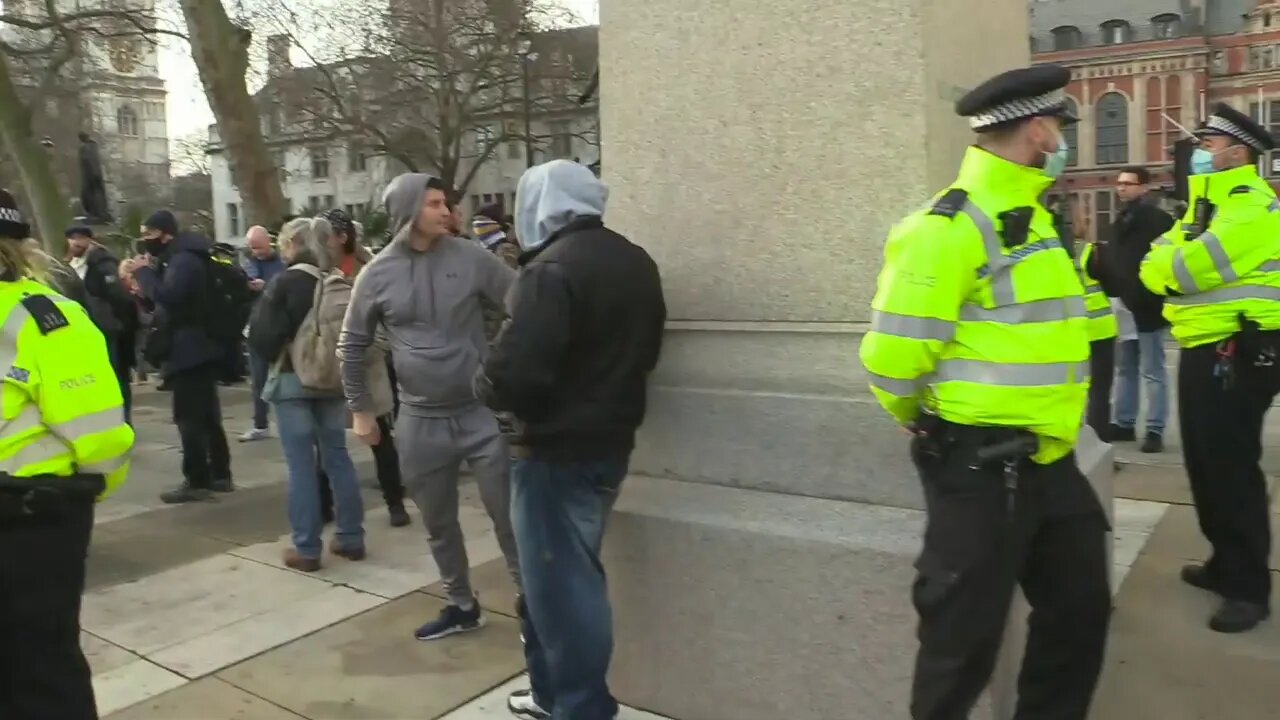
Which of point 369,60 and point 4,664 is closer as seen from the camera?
point 4,664

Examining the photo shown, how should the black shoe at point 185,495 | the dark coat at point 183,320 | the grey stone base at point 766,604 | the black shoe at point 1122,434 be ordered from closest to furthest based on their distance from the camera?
1. the grey stone base at point 766,604
2. the dark coat at point 183,320
3. the black shoe at point 185,495
4. the black shoe at point 1122,434

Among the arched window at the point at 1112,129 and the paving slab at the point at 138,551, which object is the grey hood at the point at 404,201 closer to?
the paving slab at the point at 138,551

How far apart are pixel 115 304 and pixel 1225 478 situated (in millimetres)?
8203

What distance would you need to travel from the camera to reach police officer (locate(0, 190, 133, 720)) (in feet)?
9.30

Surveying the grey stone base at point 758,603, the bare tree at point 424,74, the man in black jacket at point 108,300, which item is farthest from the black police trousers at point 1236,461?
the bare tree at point 424,74

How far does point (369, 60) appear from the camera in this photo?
110 feet

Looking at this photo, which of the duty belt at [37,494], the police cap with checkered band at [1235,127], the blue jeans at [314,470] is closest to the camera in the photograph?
the duty belt at [37,494]

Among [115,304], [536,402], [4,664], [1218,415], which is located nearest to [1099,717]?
[1218,415]

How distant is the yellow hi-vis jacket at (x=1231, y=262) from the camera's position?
13.4ft

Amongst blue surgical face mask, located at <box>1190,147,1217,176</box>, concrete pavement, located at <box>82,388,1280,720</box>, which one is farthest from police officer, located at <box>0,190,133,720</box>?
blue surgical face mask, located at <box>1190,147,1217,176</box>

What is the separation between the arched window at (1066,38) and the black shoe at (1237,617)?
61428 mm

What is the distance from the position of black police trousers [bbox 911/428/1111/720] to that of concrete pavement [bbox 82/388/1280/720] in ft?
3.03

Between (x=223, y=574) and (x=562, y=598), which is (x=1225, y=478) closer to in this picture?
(x=562, y=598)

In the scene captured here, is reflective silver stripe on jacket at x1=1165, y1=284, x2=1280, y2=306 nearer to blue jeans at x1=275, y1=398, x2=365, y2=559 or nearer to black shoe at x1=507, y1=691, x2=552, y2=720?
black shoe at x1=507, y1=691, x2=552, y2=720
